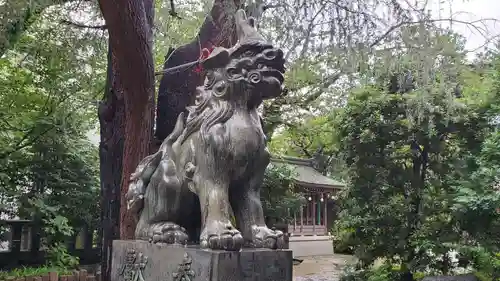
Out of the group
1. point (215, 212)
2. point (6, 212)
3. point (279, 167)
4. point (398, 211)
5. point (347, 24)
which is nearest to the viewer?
point (215, 212)

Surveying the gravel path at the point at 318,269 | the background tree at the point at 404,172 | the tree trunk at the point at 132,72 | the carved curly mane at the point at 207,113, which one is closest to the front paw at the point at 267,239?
the carved curly mane at the point at 207,113

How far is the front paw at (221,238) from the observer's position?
2056mm

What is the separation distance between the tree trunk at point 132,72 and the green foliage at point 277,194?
16.9ft

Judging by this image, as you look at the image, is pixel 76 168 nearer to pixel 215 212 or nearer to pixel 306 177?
pixel 215 212

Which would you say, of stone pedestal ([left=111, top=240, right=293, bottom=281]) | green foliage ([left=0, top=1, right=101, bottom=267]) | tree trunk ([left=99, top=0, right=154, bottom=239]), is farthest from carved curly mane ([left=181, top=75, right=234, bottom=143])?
green foliage ([left=0, top=1, right=101, bottom=267])

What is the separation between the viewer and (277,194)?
31.3 ft

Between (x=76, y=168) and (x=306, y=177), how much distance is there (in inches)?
387

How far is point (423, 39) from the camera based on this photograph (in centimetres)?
409

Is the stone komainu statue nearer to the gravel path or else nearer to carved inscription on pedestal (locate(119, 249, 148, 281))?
carved inscription on pedestal (locate(119, 249, 148, 281))

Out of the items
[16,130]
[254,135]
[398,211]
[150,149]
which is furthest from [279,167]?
[254,135]

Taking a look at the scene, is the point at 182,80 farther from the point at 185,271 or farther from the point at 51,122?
the point at 51,122

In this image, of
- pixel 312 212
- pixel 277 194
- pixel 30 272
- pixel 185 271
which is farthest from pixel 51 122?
pixel 312 212

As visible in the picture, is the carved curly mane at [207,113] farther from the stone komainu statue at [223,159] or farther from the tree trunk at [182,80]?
the tree trunk at [182,80]

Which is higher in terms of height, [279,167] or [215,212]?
[279,167]
